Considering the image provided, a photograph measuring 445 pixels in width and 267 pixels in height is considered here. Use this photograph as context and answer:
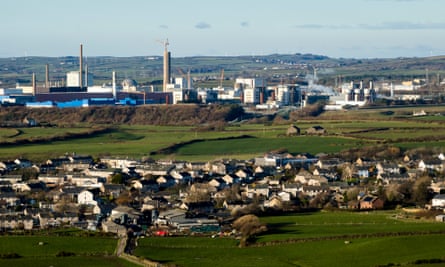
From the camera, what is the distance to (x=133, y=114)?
5825 centimetres

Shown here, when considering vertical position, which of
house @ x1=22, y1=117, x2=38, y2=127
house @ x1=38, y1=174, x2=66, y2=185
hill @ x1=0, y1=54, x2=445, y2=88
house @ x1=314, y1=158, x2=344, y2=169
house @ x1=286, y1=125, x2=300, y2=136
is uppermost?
hill @ x1=0, y1=54, x2=445, y2=88

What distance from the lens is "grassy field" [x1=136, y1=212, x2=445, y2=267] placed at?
17.5 m

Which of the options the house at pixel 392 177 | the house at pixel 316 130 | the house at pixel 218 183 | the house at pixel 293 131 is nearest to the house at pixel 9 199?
the house at pixel 218 183

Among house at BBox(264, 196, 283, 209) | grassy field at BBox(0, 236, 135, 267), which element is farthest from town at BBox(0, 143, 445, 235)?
grassy field at BBox(0, 236, 135, 267)

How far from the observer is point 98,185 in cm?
2853

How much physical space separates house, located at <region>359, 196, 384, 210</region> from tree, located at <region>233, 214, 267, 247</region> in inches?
146

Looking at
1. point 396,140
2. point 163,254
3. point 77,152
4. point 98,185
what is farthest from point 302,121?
point 163,254

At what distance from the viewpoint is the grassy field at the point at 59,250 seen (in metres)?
17.7

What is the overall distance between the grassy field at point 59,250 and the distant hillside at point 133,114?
112ft

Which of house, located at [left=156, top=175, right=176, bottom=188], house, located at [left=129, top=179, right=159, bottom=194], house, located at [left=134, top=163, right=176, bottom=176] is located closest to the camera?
house, located at [left=129, top=179, right=159, bottom=194]

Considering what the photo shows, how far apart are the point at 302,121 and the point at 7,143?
52.4 feet

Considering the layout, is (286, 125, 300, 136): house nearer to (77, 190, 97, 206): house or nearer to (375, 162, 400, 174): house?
(375, 162, 400, 174): house

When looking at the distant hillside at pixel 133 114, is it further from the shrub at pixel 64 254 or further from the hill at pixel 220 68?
the shrub at pixel 64 254

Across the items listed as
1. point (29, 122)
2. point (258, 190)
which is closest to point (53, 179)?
point (258, 190)
